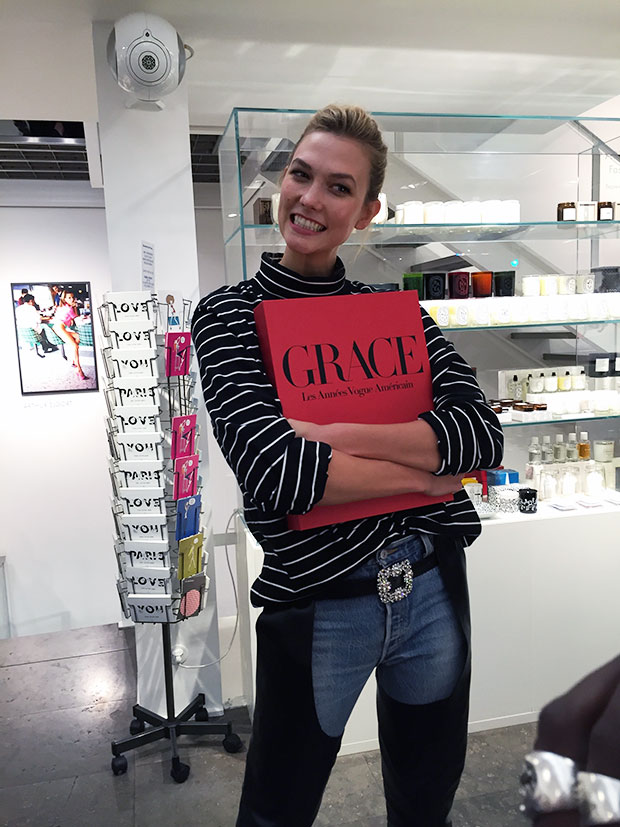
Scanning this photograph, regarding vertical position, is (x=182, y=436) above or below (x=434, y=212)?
below

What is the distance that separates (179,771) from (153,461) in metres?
1.15

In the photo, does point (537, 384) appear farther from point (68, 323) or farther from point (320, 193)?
point (68, 323)

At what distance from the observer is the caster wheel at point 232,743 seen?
2631 mm

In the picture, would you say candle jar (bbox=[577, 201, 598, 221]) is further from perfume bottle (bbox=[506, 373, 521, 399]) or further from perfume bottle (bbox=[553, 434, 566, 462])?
perfume bottle (bbox=[553, 434, 566, 462])

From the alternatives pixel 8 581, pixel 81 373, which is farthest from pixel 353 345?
pixel 8 581

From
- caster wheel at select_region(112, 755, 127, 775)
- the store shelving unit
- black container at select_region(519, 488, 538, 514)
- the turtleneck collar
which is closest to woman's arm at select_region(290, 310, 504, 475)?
the turtleneck collar

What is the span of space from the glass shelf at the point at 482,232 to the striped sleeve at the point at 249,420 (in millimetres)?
1518

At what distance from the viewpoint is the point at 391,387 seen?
1256 mm

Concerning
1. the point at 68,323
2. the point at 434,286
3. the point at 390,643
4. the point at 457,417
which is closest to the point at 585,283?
the point at 434,286

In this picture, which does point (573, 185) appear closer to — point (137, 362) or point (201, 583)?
point (137, 362)

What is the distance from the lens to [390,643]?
1214 millimetres

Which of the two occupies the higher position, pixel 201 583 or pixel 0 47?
pixel 0 47

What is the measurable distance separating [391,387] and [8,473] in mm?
5637

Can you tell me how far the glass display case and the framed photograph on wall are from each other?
3.66m
